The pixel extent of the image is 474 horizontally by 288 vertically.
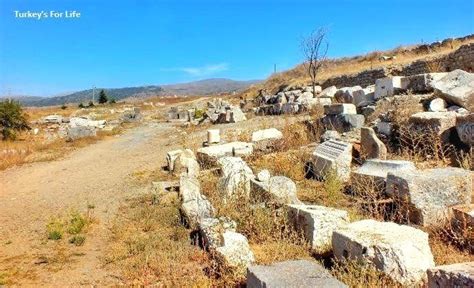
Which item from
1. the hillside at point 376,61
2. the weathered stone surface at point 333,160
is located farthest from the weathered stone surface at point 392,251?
the hillside at point 376,61

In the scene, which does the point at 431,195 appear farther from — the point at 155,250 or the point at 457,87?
the point at 457,87

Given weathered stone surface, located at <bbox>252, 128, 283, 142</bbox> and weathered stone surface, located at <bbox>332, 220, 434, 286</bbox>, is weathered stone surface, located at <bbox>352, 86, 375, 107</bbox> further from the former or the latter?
weathered stone surface, located at <bbox>332, 220, 434, 286</bbox>

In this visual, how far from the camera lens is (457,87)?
9953 mm

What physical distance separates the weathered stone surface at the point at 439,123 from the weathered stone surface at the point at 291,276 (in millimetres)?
5441

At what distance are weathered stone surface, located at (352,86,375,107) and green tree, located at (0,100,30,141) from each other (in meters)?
14.4

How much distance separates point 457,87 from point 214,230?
22.2 ft

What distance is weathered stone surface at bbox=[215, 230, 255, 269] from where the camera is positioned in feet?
16.2

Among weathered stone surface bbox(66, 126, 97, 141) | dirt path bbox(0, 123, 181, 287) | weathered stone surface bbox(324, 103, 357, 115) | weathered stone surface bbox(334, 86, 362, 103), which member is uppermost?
weathered stone surface bbox(334, 86, 362, 103)

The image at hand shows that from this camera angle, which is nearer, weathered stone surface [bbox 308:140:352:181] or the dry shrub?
the dry shrub

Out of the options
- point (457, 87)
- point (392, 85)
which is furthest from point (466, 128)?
point (392, 85)

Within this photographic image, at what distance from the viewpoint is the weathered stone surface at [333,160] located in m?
8.31

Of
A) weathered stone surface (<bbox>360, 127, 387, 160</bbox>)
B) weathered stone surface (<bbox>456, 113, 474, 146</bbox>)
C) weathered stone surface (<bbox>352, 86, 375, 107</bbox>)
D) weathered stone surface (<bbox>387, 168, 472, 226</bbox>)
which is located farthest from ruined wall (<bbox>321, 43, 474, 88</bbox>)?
weathered stone surface (<bbox>387, 168, 472, 226</bbox>)

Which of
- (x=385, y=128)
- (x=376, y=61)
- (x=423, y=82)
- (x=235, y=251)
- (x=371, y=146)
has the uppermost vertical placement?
(x=376, y=61)

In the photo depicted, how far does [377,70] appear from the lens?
77.5ft
